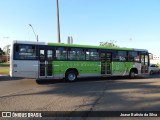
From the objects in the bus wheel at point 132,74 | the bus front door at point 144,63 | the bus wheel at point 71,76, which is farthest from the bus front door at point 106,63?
the bus front door at point 144,63

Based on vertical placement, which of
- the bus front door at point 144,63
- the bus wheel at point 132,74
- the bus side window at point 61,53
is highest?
the bus side window at point 61,53

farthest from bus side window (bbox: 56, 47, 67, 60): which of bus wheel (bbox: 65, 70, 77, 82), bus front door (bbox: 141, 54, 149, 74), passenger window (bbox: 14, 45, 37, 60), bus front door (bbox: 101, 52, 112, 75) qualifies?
bus front door (bbox: 141, 54, 149, 74)

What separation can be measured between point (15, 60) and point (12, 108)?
803 centimetres

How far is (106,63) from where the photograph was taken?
21312 mm

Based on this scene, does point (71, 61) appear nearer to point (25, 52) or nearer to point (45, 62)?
point (45, 62)

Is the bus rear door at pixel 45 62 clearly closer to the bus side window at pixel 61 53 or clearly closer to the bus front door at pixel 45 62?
the bus front door at pixel 45 62

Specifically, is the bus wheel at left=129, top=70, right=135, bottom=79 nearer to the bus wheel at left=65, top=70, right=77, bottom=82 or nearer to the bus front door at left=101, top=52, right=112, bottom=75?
the bus front door at left=101, top=52, right=112, bottom=75

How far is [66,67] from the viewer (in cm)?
1891

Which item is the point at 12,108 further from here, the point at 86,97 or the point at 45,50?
the point at 45,50

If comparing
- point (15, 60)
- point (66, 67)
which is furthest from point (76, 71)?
point (15, 60)

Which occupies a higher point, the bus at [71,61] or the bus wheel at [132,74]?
the bus at [71,61]

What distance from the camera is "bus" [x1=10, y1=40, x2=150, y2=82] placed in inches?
666

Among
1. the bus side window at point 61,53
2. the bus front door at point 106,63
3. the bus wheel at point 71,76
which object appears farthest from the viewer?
the bus front door at point 106,63

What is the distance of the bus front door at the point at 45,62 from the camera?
17609 mm
